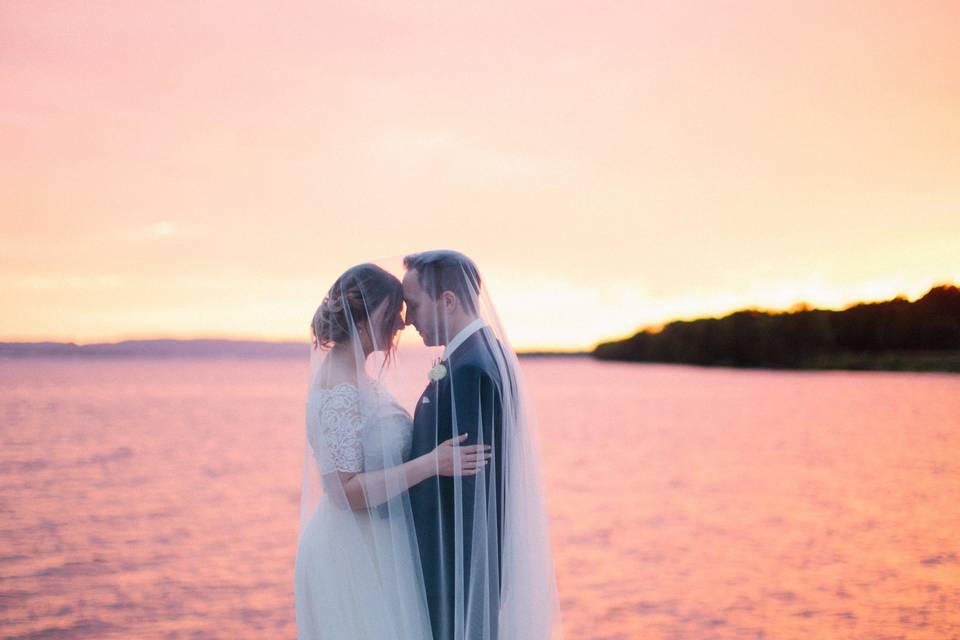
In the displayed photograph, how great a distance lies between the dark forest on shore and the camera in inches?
1207

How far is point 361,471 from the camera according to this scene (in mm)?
3037

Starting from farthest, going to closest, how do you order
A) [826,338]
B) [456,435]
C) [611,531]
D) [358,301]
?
[826,338] → [611,531] → [358,301] → [456,435]

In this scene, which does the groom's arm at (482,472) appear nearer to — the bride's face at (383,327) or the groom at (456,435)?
the groom at (456,435)

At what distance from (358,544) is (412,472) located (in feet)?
1.22

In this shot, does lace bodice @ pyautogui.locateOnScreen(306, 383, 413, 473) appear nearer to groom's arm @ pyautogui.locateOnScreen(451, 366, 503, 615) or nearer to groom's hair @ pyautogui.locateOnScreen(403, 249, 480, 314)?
groom's arm @ pyautogui.locateOnScreen(451, 366, 503, 615)

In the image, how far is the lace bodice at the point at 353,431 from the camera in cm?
302

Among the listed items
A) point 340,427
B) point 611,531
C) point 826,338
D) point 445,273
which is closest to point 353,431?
point 340,427

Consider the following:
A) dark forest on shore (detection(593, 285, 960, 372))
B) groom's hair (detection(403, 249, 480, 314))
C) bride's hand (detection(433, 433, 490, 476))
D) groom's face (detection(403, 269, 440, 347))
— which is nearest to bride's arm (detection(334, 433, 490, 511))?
bride's hand (detection(433, 433, 490, 476))

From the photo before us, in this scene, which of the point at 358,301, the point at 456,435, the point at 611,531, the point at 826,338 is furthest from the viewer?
the point at 826,338

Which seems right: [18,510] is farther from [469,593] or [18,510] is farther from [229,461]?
[469,593]

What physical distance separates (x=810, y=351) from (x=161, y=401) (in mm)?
40360

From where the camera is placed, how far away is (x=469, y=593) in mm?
3088

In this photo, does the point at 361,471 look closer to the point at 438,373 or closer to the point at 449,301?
the point at 438,373

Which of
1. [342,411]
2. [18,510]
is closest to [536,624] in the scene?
[342,411]
